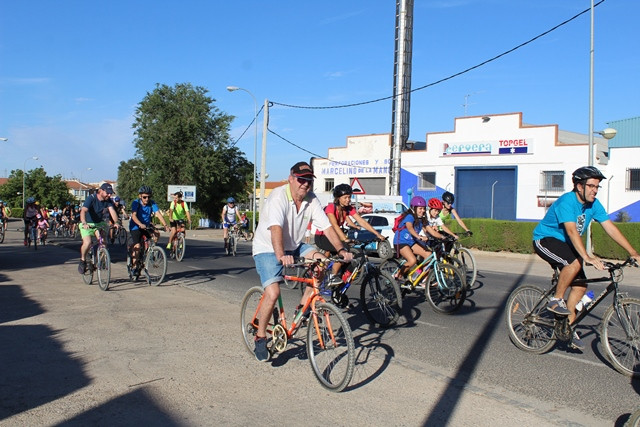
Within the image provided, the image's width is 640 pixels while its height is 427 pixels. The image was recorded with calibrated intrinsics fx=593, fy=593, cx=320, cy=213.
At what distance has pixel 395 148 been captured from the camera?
38.9 meters

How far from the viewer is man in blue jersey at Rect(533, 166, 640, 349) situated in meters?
5.73

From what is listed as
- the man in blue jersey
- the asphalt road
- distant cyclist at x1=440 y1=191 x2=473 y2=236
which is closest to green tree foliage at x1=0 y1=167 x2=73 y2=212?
distant cyclist at x1=440 y1=191 x2=473 y2=236

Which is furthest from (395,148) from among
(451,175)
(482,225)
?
(482,225)

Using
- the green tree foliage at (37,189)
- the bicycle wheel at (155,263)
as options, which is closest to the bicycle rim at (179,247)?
the bicycle wheel at (155,263)

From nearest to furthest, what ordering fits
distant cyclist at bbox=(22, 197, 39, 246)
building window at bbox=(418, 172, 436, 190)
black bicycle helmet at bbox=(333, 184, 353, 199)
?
black bicycle helmet at bbox=(333, 184, 353, 199) → distant cyclist at bbox=(22, 197, 39, 246) → building window at bbox=(418, 172, 436, 190)

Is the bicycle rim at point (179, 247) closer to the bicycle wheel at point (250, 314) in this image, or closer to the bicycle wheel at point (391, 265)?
the bicycle wheel at point (391, 265)

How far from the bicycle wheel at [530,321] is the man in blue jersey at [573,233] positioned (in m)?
0.23

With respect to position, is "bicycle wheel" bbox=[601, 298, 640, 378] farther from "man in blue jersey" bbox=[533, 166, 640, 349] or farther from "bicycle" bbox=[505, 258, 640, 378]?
"man in blue jersey" bbox=[533, 166, 640, 349]

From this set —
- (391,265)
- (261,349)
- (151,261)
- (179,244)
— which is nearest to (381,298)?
(391,265)

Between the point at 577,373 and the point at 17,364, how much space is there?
5.22m

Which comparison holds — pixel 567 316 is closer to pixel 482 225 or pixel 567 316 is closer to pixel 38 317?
pixel 38 317

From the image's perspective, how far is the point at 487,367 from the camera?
5789mm

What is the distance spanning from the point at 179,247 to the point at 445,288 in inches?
402

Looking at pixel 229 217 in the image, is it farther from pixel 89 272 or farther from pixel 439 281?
pixel 439 281
